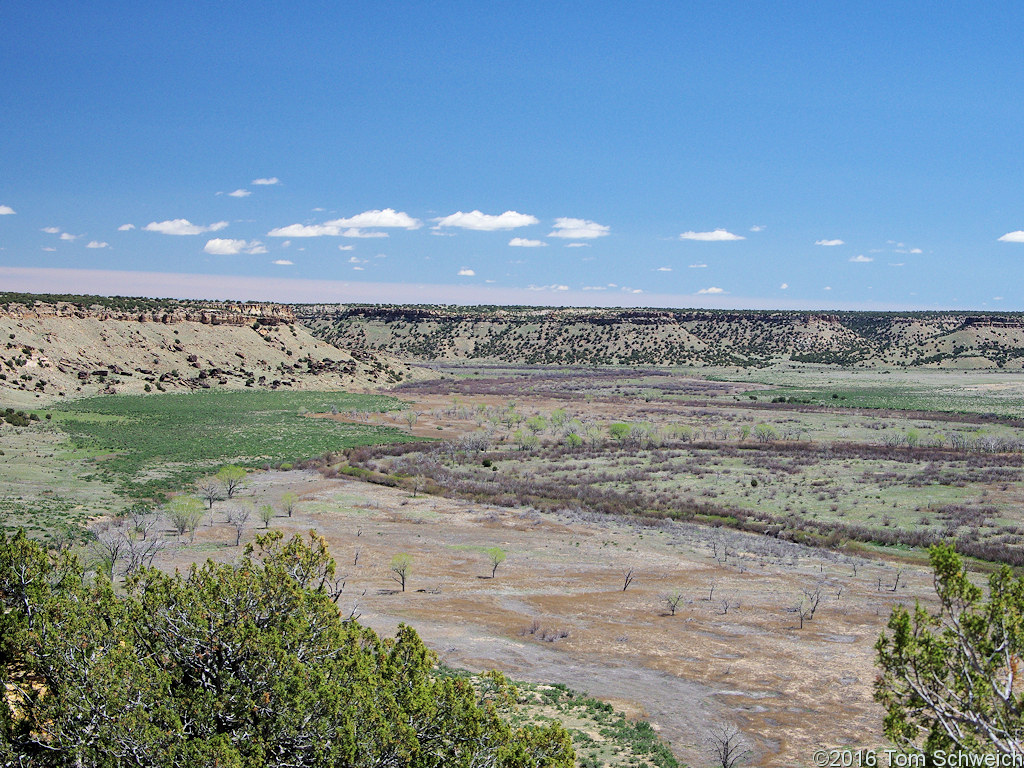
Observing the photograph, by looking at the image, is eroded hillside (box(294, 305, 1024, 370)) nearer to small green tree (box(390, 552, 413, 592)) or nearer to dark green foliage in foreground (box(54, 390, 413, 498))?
dark green foliage in foreground (box(54, 390, 413, 498))

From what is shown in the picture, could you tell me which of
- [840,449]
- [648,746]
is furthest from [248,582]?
[840,449]

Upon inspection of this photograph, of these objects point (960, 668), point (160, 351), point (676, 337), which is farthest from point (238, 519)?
point (676, 337)

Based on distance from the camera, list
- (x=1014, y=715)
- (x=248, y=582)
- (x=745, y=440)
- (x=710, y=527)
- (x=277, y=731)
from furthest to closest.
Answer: (x=745, y=440), (x=710, y=527), (x=248, y=582), (x=277, y=731), (x=1014, y=715)

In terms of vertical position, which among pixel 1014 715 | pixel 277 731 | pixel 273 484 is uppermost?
pixel 1014 715

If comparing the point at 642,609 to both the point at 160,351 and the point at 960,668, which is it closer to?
the point at 960,668

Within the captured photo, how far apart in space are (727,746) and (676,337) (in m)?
159

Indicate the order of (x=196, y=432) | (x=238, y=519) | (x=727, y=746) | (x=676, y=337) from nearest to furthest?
(x=727, y=746) < (x=238, y=519) < (x=196, y=432) < (x=676, y=337)

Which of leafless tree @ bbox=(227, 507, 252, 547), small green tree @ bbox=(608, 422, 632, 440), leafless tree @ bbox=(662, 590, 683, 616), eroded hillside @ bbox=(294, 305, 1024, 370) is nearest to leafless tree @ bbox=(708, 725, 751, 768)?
leafless tree @ bbox=(662, 590, 683, 616)

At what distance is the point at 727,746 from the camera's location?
555 inches

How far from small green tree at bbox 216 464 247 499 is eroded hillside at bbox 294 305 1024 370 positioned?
11467 cm

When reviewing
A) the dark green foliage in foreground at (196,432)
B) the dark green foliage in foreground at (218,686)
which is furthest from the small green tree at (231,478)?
the dark green foliage in foreground at (218,686)

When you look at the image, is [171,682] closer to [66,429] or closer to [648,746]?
[648,746]

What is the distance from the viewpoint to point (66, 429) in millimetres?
57750

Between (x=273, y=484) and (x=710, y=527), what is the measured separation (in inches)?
970
